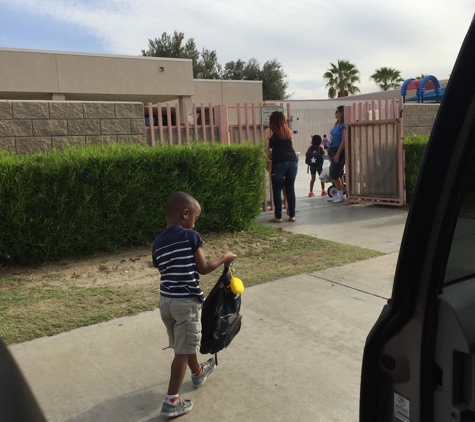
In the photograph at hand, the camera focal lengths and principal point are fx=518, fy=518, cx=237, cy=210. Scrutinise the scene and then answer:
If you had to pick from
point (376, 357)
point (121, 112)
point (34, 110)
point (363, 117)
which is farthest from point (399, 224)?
point (376, 357)

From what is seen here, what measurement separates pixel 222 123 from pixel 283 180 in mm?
1383

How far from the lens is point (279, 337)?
4066mm

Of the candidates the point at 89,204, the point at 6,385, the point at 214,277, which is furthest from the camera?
the point at 89,204

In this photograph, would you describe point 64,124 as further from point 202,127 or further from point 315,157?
point 315,157

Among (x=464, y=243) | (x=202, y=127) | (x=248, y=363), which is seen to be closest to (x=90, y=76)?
(x=202, y=127)

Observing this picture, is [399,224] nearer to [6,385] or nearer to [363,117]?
[363,117]

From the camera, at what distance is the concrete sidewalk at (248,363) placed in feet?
10.2

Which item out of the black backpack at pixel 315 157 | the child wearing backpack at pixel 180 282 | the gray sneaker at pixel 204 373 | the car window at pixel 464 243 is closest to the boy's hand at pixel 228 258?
the child wearing backpack at pixel 180 282

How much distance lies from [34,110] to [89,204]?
1492mm

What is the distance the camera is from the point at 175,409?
302cm

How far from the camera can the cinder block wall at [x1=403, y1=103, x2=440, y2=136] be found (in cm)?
1094

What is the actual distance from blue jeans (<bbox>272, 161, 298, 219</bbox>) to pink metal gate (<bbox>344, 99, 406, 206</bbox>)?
7.29 feet

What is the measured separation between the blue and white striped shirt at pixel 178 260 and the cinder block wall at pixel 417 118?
8935mm

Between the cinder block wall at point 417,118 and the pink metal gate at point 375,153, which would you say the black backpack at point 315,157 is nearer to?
the pink metal gate at point 375,153
